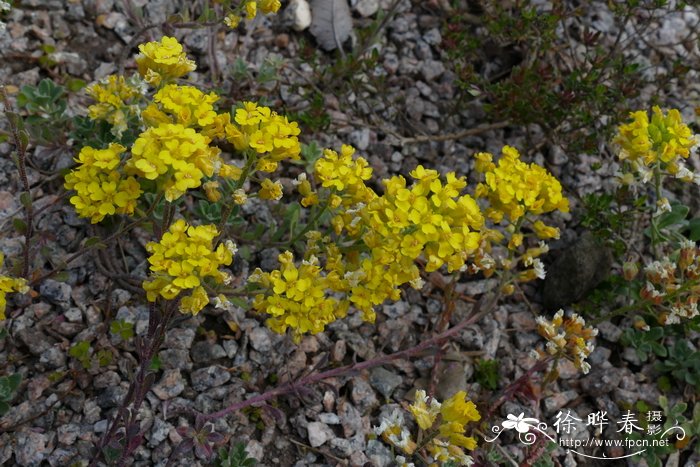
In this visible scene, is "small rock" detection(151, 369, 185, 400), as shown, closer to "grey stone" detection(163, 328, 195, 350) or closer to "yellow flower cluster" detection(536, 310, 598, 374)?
"grey stone" detection(163, 328, 195, 350)

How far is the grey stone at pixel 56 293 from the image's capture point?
3215 millimetres

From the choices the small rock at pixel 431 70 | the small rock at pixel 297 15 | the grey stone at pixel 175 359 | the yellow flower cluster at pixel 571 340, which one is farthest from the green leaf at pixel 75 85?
the yellow flower cluster at pixel 571 340

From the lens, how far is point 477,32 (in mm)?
4523

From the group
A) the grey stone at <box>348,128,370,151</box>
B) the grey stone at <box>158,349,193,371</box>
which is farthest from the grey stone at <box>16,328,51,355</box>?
the grey stone at <box>348,128,370,151</box>

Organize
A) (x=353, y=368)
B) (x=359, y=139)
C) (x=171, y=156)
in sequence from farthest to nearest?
(x=359, y=139), (x=353, y=368), (x=171, y=156)

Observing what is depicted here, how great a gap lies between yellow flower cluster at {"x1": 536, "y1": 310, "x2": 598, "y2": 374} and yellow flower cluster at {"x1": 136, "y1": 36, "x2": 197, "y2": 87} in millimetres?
1896

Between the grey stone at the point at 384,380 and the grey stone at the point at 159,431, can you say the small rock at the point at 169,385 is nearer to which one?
the grey stone at the point at 159,431

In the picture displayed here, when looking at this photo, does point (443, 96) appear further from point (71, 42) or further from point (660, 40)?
point (71, 42)

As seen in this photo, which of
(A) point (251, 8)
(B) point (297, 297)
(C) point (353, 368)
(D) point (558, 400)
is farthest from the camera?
(D) point (558, 400)

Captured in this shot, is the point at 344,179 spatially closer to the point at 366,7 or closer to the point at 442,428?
the point at 442,428

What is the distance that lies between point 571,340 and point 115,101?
2.28 m

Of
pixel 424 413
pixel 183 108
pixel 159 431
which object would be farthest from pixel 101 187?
pixel 424 413

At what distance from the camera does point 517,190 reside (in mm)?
2949

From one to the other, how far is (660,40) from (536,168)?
98.2 inches
